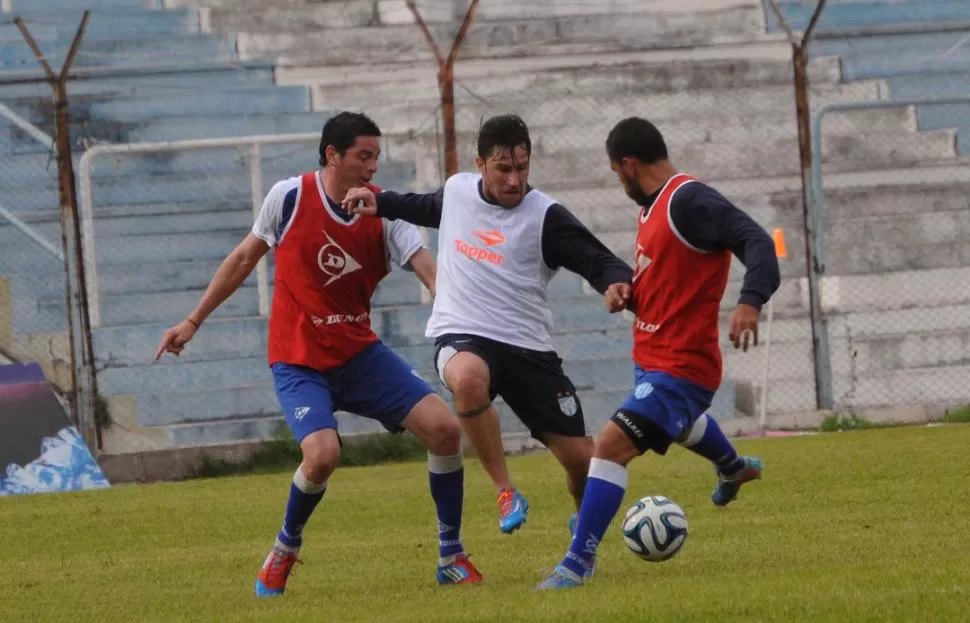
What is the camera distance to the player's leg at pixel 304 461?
7.56 m

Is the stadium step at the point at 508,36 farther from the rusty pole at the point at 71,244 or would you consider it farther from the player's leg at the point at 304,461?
the player's leg at the point at 304,461

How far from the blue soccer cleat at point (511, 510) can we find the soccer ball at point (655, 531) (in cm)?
53

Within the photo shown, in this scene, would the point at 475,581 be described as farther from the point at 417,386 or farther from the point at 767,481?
the point at 767,481

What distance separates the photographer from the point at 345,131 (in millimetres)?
7820

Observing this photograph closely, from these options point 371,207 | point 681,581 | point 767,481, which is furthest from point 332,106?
point 681,581

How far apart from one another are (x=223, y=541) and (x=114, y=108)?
9589 mm

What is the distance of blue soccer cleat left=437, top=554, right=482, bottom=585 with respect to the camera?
7520mm

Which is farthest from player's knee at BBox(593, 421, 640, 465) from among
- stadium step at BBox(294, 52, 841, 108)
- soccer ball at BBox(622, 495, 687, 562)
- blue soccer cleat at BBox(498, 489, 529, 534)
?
stadium step at BBox(294, 52, 841, 108)

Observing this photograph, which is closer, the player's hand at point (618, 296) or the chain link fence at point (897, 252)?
the player's hand at point (618, 296)

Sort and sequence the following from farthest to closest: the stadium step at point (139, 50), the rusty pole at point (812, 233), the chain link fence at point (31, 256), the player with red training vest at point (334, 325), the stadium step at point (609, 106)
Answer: the stadium step at point (139, 50) → the stadium step at point (609, 106) → the rusty pole at point (812, 233) → the chain link fence at point (31, 256) → the player with red training vest at point (334, 325)

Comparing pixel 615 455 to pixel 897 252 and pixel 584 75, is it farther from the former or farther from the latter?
pixel 584 75

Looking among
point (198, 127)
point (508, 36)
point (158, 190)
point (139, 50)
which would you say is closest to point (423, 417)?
point (158, 190)

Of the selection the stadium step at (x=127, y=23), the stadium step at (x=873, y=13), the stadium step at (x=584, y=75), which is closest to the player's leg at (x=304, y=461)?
the stadium step at (x=584, y=75)

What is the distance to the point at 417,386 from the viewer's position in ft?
25.8
